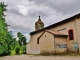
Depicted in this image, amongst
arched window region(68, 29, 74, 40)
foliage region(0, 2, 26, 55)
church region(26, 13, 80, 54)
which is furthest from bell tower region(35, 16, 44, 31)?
arched window region(68, 29, 74, 40)

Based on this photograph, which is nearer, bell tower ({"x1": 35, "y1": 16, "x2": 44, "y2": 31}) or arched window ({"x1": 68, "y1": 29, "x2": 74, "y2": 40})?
arched window ({"x1": 68, "y1": 29, "x2": 74, "y2": 40})

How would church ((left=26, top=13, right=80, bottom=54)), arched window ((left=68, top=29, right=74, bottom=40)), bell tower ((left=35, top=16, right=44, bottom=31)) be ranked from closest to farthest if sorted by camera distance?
church ((left=26, top=13, right=80, bottom=54)) < arched window ((left=68, top=29, right=74, bottom=40)) < bell tower ((left=35, top=16, right=44, bottom=31))

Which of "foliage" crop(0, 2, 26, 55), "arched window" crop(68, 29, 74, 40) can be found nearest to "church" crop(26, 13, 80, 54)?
"arched window" crop(68, 29, 74, 40)

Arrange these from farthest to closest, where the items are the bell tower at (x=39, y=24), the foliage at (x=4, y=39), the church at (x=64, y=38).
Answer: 1. the bell tower at (x=39, y=24)
2. the foliage at (x=4, y=39)
3. the church at (x=64, y=38)

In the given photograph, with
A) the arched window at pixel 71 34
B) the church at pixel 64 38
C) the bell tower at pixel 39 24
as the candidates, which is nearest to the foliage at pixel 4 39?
the bell tower at pixel 39 24

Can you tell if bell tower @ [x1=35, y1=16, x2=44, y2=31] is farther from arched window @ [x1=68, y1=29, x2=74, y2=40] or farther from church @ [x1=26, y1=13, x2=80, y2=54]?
arched window @ [x1=68, y1=29, x2=74, y2=40]

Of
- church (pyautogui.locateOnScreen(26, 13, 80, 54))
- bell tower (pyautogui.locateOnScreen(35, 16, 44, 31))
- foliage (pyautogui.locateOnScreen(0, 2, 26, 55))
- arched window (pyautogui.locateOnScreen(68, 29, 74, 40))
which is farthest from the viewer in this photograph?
bell tower (pyautogui.locateOnScreen(35, 16, 44, 31))

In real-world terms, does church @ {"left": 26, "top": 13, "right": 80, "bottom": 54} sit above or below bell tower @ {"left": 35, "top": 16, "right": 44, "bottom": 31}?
below

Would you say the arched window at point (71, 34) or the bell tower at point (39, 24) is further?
the bell tower at point (39, 24)

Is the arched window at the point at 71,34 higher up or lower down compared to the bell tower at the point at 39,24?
lower down

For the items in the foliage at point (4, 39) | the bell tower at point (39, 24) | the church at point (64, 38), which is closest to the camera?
the church at point (64, 38)

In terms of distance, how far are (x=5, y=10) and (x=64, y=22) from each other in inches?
623

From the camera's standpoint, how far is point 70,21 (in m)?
18.4

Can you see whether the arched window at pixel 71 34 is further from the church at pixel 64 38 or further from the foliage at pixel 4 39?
the foliage at pixel 4 39
